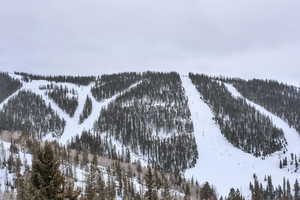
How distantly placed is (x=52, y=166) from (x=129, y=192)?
139479 mm

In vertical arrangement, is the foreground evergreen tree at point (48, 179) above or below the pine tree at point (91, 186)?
above

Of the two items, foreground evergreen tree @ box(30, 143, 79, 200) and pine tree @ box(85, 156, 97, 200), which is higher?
foreground evergreen tree @ box(30, 143, 79, 200)

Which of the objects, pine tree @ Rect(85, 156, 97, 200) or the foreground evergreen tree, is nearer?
the foreground evergreen tree

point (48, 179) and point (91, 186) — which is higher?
point (48, 179)

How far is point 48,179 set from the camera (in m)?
17.2

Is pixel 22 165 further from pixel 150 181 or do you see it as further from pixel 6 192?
pixel 150 181

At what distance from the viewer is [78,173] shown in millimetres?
186375

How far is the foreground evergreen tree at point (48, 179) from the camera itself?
55.4ft

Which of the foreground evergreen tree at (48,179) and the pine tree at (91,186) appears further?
the pine tree at (91,186)

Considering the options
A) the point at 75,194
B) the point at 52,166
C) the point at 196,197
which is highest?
the point at 52,166

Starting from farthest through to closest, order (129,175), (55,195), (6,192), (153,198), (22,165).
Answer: (129,175), (22,165), (6,192), (153,198), (55,195)

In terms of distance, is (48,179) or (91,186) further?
(91,186)

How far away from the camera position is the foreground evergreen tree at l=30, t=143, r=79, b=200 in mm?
16875

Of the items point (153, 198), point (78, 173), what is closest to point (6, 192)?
point (78, 173)
